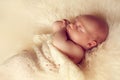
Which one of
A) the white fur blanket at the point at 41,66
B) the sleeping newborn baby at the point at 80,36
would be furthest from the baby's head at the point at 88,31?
the white fur blanket at the point at 41,66

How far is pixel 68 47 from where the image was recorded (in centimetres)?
124

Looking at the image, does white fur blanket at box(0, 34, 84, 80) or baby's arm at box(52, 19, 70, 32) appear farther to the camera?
baby's arm at box(52, 19, 70, 32)

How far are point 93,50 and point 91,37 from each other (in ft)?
0.17

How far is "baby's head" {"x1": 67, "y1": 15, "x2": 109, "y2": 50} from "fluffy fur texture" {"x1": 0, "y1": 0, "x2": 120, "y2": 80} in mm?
30

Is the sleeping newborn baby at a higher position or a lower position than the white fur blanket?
higher

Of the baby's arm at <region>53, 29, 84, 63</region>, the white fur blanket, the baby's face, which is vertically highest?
the baby's face

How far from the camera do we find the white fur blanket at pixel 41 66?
3.82 ft

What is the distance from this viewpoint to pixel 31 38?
1.41 m

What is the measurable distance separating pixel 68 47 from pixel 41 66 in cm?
13

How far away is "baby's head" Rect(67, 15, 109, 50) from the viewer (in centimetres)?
124

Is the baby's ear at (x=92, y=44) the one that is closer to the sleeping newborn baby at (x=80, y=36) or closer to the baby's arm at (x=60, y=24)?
the sleeping newborn baby at (x=80, y=36)

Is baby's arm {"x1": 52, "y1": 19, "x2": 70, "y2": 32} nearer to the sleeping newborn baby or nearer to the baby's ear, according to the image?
the sleeping newborn baby

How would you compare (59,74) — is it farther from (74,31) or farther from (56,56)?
(74,31)

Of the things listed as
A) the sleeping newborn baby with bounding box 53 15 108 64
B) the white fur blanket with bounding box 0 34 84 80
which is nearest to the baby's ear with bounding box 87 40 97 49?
the sleeping newborn baby with bounding box 53 15 108 64
